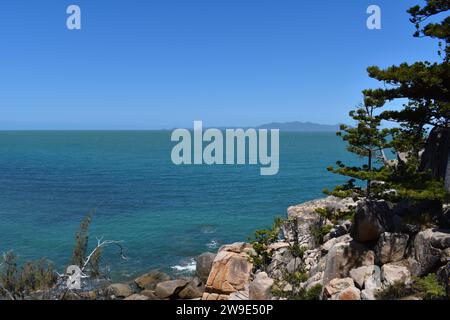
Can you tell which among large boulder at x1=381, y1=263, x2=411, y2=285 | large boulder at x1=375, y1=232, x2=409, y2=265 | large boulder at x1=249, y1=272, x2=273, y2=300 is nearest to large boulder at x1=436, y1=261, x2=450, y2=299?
large boulder at x1=381, y1=263, x2=411, y2=285

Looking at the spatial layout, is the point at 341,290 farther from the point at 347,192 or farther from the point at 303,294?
the point at 347,192

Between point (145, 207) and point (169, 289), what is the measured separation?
108ft

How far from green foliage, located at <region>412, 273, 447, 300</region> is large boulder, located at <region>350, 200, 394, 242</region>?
3.67 metres

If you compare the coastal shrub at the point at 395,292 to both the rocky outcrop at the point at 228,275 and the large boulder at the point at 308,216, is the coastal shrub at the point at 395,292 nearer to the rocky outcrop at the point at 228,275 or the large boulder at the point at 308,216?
the large boulder at the point at 308,216

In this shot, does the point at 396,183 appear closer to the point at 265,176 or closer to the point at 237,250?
the point at 237,250

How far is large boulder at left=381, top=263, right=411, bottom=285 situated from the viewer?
18328mm

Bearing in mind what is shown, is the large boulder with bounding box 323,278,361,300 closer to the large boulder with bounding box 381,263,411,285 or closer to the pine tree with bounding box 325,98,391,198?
the large boulder with bounding box 381,263,411,285

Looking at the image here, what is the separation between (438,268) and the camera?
17859 mm

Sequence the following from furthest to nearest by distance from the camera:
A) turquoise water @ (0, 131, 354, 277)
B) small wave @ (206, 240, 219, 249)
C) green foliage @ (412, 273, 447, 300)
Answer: small wave @ (206, 240, 219, 249), turquoise water @ (0, 131, 354, 277), green foliage @ (412, 273, 447, 300)

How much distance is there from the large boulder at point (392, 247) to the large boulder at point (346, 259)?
0.66 metres

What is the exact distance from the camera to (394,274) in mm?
18672

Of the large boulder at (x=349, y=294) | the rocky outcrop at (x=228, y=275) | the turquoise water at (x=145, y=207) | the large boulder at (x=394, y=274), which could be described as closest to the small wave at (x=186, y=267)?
the turquoise water at (x=145, y=207)
